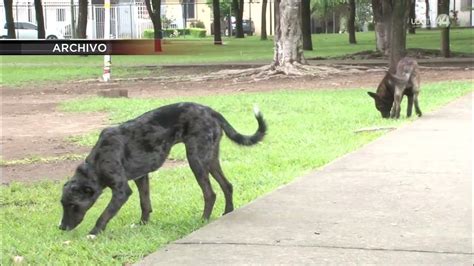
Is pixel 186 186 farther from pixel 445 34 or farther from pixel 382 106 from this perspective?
pixel 445 34

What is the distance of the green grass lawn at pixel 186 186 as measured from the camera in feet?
17.9

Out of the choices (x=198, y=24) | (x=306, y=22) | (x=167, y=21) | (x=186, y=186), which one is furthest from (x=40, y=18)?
(x=198, y=24)

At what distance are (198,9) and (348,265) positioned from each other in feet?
253

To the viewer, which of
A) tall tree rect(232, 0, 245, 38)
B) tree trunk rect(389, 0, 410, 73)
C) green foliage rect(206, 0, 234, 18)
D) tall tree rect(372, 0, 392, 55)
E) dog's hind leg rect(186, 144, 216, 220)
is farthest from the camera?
green foliage rect(206, 0, 234, 18)

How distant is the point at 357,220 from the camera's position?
599 centimetres

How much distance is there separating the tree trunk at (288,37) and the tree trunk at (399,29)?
2.88 metres

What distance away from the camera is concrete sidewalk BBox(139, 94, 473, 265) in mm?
5023

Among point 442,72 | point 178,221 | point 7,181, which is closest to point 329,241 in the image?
point 178,221

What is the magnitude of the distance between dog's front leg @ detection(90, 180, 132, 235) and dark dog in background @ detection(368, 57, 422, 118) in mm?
7219

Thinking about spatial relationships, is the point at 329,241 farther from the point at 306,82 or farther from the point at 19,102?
the point at 306,82

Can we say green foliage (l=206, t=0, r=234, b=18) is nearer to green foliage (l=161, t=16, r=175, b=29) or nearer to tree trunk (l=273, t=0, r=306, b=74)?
green foliage (l=161, t=16, r=175, b=29)

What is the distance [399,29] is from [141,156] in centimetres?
1995

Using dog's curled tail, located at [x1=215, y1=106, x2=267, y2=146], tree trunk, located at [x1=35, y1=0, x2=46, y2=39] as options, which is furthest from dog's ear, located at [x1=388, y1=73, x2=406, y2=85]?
tree trunk, located at [x1=35, y1=0, x2=46, y2=39]

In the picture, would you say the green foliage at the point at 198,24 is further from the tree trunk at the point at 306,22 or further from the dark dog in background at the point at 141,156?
the dark dog in background at the point at 141,156
